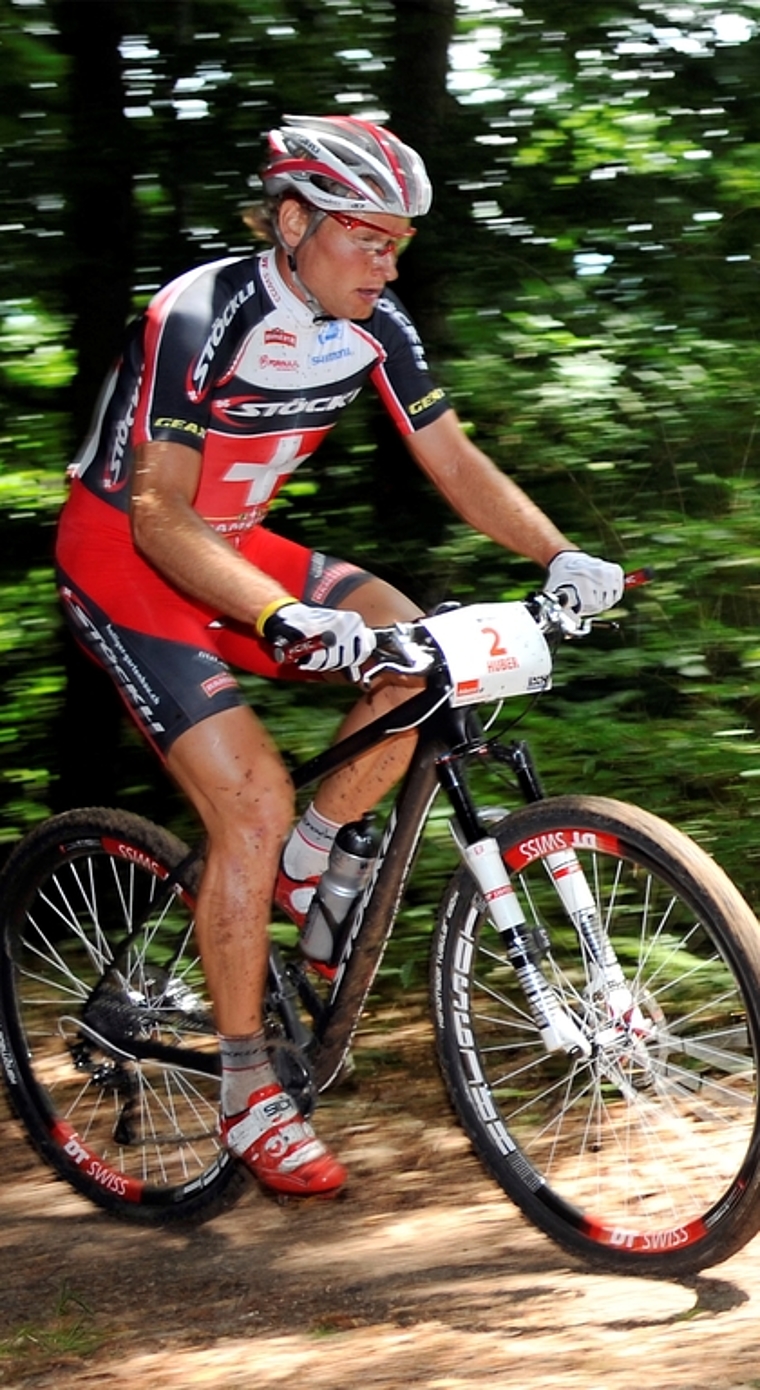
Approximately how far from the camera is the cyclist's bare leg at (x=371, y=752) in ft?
12.6

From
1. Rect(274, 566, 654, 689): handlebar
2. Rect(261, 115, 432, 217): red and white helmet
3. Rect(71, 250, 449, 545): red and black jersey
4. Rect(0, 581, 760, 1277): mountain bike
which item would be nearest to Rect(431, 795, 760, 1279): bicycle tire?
Rect(0, 581, 760, 1277): mountain bike

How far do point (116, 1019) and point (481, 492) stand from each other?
61.1 inches

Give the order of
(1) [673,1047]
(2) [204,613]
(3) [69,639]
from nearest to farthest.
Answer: (1) [673,1047] < (2) [204,613] < (3) [69,639]

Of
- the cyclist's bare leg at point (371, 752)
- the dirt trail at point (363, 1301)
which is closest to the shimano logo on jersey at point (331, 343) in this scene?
the cyclist's bare leg at point (371, 752)

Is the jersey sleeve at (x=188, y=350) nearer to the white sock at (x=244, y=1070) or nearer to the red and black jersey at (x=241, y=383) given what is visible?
the red and black jersey at (x=241, y=383)

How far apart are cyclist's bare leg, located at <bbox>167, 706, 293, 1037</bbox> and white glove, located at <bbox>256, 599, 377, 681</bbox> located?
47cm

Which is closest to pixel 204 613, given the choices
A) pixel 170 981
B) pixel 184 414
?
pixel 184 414

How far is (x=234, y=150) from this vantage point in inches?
217

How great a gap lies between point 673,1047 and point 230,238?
3.31 metres

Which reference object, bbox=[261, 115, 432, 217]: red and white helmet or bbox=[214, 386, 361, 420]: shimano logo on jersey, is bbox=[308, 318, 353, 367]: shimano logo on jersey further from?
bbox=[261, 115, 432, 217]: red and white helmet

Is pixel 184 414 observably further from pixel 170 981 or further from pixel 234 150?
pixel 234 150

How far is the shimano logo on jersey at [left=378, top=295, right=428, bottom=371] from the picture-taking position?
395 centimetres

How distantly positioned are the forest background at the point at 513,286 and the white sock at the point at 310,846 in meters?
1.36

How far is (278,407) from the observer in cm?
381
